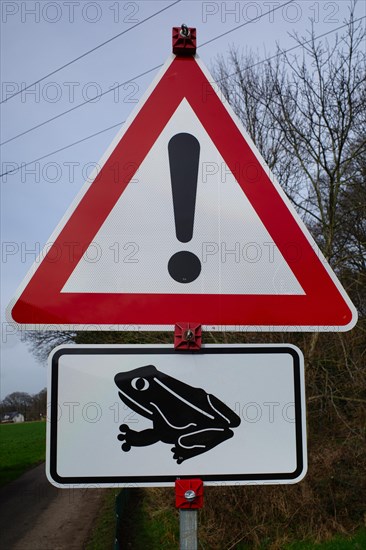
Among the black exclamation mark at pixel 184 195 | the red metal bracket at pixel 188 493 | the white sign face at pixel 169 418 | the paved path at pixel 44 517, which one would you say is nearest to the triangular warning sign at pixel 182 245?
the black exclamation mark at pixel 184 195

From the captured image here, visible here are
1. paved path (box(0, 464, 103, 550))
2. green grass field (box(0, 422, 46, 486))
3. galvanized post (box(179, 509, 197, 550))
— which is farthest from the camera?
green grass field (box(0, 422, 46, 486))

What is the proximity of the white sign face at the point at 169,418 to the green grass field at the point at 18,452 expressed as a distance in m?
17.9

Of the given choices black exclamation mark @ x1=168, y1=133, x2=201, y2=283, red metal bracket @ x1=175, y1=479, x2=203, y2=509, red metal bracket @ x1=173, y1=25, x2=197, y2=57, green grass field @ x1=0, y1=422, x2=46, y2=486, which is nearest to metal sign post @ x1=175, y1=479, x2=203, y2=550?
red metal bracket @ x1=175, y1=479, x2=203, y2=509

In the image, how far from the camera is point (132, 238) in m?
1.60

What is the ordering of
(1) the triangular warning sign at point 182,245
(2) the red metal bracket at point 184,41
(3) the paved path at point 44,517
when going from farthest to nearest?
(3) the paved path at point 44,517 < (2) the red metal bracket at point 184,41 < (1) the triangular warning sign at point 182,245

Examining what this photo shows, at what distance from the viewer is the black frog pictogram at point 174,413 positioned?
1502 millimetres

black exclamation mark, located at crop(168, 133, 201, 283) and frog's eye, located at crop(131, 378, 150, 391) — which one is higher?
black exclamation mark, located at crop(168, 133, 201, 283)

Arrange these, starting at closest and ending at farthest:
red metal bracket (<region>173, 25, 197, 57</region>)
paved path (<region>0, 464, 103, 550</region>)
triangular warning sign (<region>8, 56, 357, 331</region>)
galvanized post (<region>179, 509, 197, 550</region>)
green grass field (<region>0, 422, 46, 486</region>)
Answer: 1. galvanized post (<region>179, 509, 197, 550</region>)
2. triangular warning sign (<region>8, 56, 357, 331</region>)
3. red metal bracket (<region>173, 25, 197, 57</region>)
4. paved path (<region>0, 464, 103, 550</region>)
5. green grass field (<region>0, 422, 46, 486</region>)

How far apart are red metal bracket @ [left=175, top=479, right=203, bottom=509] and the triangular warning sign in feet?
1.35

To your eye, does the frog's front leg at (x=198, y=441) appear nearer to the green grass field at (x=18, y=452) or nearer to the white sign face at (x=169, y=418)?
the white sign face at (x=169, y=418)

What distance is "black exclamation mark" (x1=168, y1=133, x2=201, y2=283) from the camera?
1.59 meters

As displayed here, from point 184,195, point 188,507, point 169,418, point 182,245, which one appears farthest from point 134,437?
point 184,195

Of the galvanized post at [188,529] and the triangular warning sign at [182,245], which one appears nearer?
the galvanized post at [188,529]

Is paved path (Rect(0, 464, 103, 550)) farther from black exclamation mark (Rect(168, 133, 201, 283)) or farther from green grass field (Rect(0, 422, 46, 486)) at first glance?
black exclamation mark (Rect(168, 133, 201, 283))
